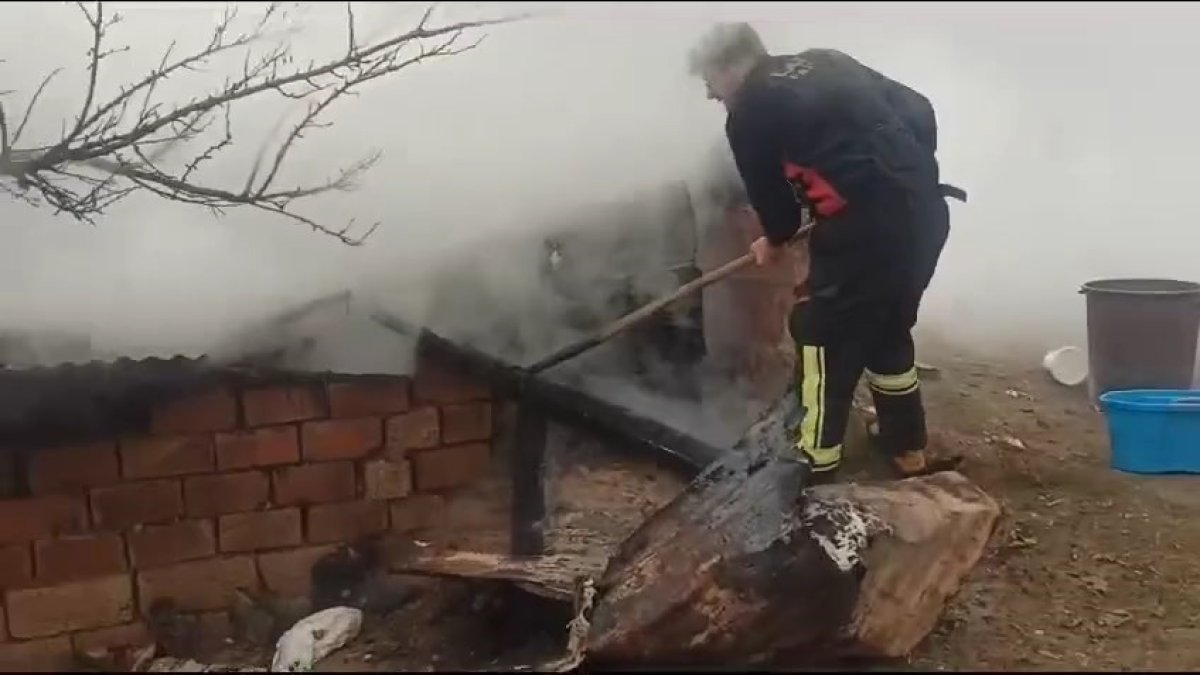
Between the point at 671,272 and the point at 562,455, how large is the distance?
384 mm

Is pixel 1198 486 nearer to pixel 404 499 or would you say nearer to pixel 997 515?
pixel 997 515

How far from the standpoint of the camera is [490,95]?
2240 mm

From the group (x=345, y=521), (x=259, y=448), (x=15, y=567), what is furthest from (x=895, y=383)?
(x=15, y=567)

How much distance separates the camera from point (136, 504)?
228 cm

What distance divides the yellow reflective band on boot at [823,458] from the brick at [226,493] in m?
0.94

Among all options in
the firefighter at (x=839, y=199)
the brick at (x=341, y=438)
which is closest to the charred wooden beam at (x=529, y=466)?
the brick at (x=341, y=438)

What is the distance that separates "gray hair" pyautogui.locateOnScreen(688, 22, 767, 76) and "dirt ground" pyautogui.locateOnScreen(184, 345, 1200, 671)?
0.60 meters

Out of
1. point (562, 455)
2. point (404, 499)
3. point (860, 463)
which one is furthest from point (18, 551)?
point (860, 463)

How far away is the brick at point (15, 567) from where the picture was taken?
2.24 m

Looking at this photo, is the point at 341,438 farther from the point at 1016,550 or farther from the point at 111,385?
the point at 1016,550

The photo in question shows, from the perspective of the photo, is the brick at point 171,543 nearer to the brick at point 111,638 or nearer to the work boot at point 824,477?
the brick at point 111,638

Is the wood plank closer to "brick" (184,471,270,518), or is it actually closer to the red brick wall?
the red brick wall

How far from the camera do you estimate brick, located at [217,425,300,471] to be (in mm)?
2295

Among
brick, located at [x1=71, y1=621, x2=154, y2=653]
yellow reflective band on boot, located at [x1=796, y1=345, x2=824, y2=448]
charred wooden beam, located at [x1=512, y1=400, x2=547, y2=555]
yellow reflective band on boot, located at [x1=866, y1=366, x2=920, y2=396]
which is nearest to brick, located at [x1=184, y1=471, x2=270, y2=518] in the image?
brick, located at [x1=71, y1=621, x2=154, y2=653]
